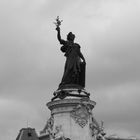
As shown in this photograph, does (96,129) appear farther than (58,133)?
Yes

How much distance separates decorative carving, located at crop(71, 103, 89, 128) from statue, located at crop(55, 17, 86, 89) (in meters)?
1.57

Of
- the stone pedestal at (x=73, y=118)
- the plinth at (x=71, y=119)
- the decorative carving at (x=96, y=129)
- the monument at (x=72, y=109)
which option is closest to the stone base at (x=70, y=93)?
the monument at (x=72, y=109)

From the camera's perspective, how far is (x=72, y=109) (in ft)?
108

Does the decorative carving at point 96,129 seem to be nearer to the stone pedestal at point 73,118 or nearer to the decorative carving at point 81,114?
the stone pedestal at point 73,118

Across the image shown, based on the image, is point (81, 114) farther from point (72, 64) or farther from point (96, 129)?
point (72, 64)

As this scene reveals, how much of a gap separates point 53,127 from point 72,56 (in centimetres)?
469

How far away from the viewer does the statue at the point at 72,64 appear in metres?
34.2

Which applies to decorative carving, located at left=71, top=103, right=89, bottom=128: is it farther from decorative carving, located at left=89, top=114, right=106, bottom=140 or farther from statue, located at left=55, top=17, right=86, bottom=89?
statue, located at left=55, top=17, right=86, bottom=89

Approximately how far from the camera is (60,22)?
35000 millimetres

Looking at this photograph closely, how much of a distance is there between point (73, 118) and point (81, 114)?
21.5 inches

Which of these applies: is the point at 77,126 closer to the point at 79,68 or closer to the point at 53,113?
the point at 53,113

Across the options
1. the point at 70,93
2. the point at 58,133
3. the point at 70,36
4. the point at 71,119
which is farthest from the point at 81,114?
the point at 70,36

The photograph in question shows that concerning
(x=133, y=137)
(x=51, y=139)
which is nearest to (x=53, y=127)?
(x=51, y=139)

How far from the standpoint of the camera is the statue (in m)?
34.2
